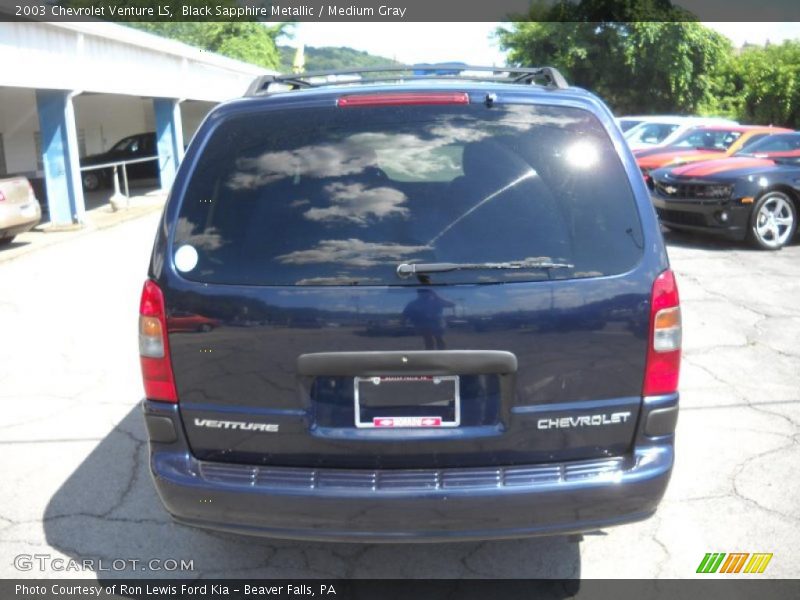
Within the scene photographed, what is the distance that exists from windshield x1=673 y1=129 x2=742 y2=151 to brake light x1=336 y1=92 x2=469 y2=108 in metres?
12.4

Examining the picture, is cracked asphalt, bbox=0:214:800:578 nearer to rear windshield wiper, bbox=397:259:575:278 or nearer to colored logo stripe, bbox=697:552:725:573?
colored logo stripe, bbox=697:552:725:573

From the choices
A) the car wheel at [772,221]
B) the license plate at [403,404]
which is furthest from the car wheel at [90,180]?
the license plate at [403,404]

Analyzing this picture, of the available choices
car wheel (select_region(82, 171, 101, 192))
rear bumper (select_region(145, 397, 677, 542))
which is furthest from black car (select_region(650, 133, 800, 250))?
car wheel (select_region(82, 171, 101, 192))

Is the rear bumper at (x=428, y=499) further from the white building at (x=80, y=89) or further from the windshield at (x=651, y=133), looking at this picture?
the windshield at (x=651, y=133)

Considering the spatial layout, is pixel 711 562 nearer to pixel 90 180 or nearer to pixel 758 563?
pixel 758 563

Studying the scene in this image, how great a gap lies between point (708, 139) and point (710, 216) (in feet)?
14.6

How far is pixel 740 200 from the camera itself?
10523mm

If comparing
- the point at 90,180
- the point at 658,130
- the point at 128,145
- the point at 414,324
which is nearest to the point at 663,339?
the point at 414,324

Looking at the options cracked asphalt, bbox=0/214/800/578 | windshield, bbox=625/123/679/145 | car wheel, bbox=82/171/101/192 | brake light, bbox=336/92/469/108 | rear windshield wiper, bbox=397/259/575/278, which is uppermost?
brake light, bbox=336/92/469/108

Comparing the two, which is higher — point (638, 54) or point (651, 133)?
point (638, 54)

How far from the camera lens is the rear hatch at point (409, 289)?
277cm

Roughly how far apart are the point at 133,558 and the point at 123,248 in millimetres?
9300

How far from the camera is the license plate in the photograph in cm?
280

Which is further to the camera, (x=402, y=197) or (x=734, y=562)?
(x=734, y=562)
